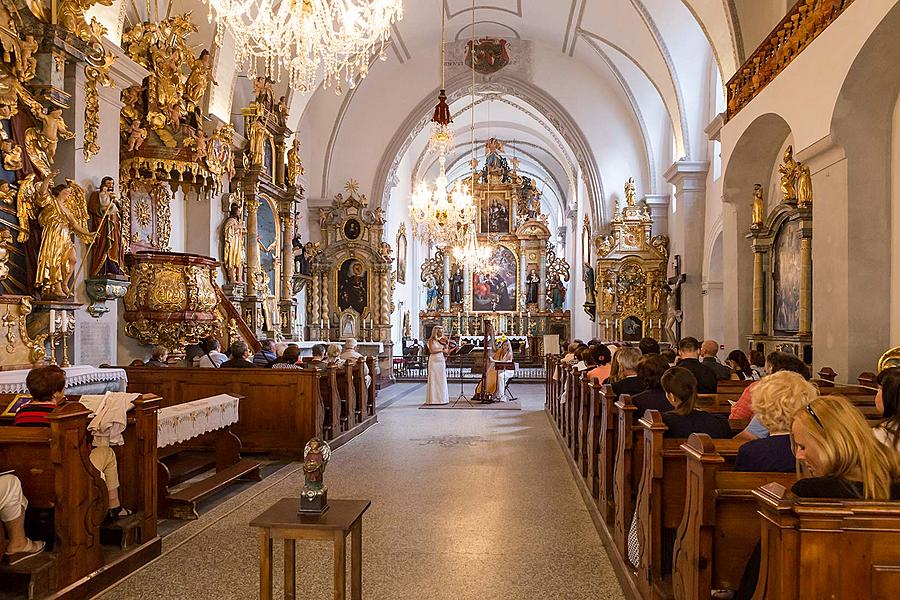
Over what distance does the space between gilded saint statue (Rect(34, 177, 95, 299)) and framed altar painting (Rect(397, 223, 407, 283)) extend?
15878 millimetres

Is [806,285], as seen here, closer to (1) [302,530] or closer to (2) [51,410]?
(1) [302,530]

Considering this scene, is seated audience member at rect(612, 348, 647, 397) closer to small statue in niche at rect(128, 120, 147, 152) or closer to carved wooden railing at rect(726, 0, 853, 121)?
carved wooden railing at rect(726, 0, 853, 121)

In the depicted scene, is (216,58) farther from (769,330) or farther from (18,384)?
(769,330)

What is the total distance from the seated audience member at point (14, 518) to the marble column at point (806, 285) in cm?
786

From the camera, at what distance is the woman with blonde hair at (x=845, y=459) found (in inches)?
78.7

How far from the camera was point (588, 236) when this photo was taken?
868 inches

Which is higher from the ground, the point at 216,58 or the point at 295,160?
the point at 216,58

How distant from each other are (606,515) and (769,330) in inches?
225

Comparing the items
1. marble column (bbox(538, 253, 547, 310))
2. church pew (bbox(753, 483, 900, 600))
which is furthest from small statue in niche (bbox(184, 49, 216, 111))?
marble column (bbox(538, 253, 547, 310))

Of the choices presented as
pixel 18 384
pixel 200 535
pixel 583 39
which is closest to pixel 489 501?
pixel 200 535

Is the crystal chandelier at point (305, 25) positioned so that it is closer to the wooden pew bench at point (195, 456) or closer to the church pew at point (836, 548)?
the wooden pew bench at point (195, 456)

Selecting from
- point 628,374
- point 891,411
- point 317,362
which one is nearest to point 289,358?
point 317,362

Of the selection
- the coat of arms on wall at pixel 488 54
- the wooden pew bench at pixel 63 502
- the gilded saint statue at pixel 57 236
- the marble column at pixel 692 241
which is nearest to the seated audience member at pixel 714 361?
the wooden pew bench at pixel 63 502

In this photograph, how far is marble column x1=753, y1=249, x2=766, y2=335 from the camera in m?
9.59
